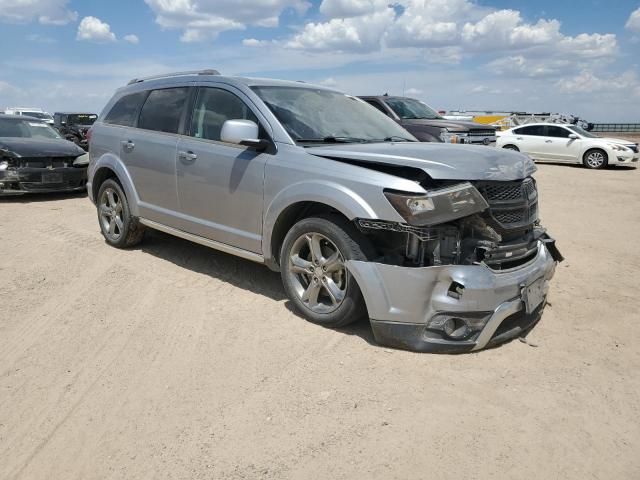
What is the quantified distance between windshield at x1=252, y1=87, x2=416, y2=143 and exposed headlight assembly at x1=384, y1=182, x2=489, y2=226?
119 centimetres

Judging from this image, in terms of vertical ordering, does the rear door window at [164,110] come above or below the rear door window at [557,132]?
above

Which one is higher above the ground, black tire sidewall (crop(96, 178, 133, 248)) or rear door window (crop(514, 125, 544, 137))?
rear door window (crop(514, 125, 544, 137))

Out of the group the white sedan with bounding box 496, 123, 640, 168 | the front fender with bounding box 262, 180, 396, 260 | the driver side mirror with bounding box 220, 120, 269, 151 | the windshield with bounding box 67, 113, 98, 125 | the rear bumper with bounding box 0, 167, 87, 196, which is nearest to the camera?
the front fender with bounding box 262, 180, 396, 260

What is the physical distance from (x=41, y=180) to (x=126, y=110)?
15.7 ft

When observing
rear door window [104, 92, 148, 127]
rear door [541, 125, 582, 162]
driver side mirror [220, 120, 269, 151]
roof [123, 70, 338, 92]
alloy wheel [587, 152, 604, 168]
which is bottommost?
alloy wheel [587, 152, 604, 168]

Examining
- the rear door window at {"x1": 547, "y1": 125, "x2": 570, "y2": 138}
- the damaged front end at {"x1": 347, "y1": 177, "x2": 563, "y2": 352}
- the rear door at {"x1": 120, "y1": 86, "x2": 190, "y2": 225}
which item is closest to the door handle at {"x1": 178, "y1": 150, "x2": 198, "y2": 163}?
the rear door at {"x1": 120, "y1": 86, "x2": 190, "y2": 225}

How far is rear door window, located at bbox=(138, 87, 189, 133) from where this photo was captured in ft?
17.5

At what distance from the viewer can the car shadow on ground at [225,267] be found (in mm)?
4492

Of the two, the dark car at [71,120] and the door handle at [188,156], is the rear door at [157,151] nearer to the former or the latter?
the door handle at [188,156]

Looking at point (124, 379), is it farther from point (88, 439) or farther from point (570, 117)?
Result: point (570, 117)

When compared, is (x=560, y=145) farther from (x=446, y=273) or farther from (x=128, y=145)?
(x=446, y=273)

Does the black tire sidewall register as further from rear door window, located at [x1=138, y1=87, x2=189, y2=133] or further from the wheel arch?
the wheel arch

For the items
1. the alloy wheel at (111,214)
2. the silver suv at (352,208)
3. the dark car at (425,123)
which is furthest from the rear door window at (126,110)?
the dark car at (425,123)

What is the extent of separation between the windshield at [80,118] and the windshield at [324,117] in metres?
21.9
